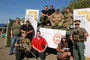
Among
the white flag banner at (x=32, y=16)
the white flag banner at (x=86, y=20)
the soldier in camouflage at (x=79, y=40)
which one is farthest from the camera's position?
the white flag banner at (x=32, y=16)

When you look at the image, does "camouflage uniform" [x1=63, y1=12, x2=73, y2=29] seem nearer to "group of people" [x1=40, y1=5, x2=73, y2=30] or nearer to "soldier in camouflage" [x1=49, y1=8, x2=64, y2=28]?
"group of people" [x1=40, y1=5, x2=73, y2=30]

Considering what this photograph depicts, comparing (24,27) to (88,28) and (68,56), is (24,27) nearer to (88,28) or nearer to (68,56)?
(68,56)

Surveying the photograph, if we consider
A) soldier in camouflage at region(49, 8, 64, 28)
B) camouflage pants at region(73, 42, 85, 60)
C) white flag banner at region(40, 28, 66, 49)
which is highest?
soldier in camouflage at region(49, 8, 64, 28)

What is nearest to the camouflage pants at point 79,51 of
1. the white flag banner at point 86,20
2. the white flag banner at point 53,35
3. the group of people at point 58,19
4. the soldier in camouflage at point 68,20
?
the white flag banner at point 86,20

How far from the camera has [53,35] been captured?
17.6ft

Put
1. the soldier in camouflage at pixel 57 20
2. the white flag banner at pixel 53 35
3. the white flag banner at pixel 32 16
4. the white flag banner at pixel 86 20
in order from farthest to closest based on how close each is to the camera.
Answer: the white flag banner at pixel 32 16 → the soldier in camouflage at pixel 57 20 → the white flag banner at pixel 53 35 → the white flag banner at pixel 86 20

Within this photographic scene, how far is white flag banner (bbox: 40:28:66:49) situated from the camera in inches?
205

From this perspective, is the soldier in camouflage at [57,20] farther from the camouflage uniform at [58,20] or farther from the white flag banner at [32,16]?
the white flag banner at [32,16]

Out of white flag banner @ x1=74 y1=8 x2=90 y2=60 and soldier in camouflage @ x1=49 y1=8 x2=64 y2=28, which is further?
soldier in camouflage @ x1=49 y1=8 x2=64 y2=28

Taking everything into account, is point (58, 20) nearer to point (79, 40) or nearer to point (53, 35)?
point (53, 35)

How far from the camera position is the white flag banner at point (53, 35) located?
17.1ft

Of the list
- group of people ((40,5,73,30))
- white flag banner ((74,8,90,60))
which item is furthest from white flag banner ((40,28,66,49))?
white flag banner ((74,8,90,60))

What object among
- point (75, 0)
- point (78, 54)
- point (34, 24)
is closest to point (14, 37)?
point (34, 24)

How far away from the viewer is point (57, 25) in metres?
5.50
